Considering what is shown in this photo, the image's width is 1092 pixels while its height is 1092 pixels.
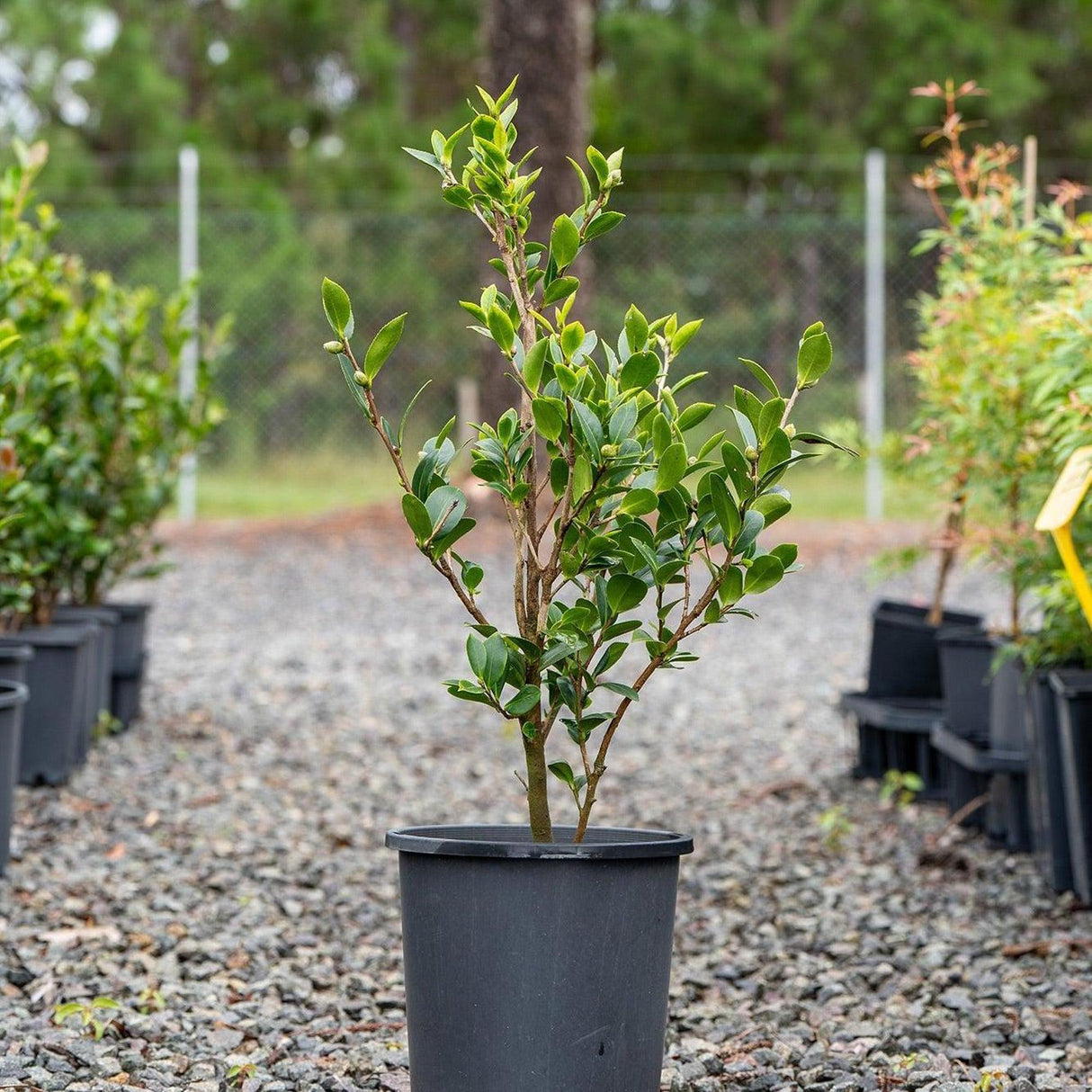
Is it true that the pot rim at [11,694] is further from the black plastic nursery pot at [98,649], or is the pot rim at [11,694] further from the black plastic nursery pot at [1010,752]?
the black plastic nursery pot at [1010,752]

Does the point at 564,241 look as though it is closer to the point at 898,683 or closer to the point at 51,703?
the point at 51,703

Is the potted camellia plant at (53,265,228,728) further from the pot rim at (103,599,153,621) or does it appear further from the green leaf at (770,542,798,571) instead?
the green leaf at (770,542,798,571)

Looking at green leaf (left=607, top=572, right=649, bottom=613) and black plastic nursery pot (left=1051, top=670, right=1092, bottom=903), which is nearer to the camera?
green leaf (left=607, top=572, right=649, bottom=613)

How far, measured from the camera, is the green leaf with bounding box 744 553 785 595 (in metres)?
1.72

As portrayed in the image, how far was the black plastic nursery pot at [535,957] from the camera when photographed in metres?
1.64

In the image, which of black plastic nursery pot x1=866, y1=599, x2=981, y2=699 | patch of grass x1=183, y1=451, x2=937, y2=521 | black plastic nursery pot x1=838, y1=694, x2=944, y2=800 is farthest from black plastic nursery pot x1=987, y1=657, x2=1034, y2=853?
patch of grass x1=183, y1=451, x2=937, y2=521

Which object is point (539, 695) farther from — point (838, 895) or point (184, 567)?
point (184, 567)

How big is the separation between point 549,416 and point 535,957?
1.97 ft

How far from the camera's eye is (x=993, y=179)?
11.5 feet

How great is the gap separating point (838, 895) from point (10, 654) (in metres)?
1.78

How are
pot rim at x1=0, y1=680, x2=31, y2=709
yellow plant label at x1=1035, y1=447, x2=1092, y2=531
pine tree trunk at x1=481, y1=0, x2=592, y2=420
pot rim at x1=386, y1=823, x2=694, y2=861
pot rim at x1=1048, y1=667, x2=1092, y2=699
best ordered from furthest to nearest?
1. pine tree trunk at x1=481, y1=0, x2=592, y2=420
2. pot rim at x1=0, y1=680, x2=31, y2=709
3. pot rim at x1=1048, y1=667, x2=1092, y2=699
4. yellow plant label at x1=1035, y1=447, x2=1092, y2=531
5. pot rim at x1=386, y1=823, x2=694, y2=861

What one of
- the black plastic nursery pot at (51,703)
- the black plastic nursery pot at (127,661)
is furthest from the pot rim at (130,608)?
the black plastic nursery pot at (51,703)

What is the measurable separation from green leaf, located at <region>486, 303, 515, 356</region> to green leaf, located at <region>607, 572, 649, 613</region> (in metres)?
0.29

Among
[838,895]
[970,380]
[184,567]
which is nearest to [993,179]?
[970,380]
